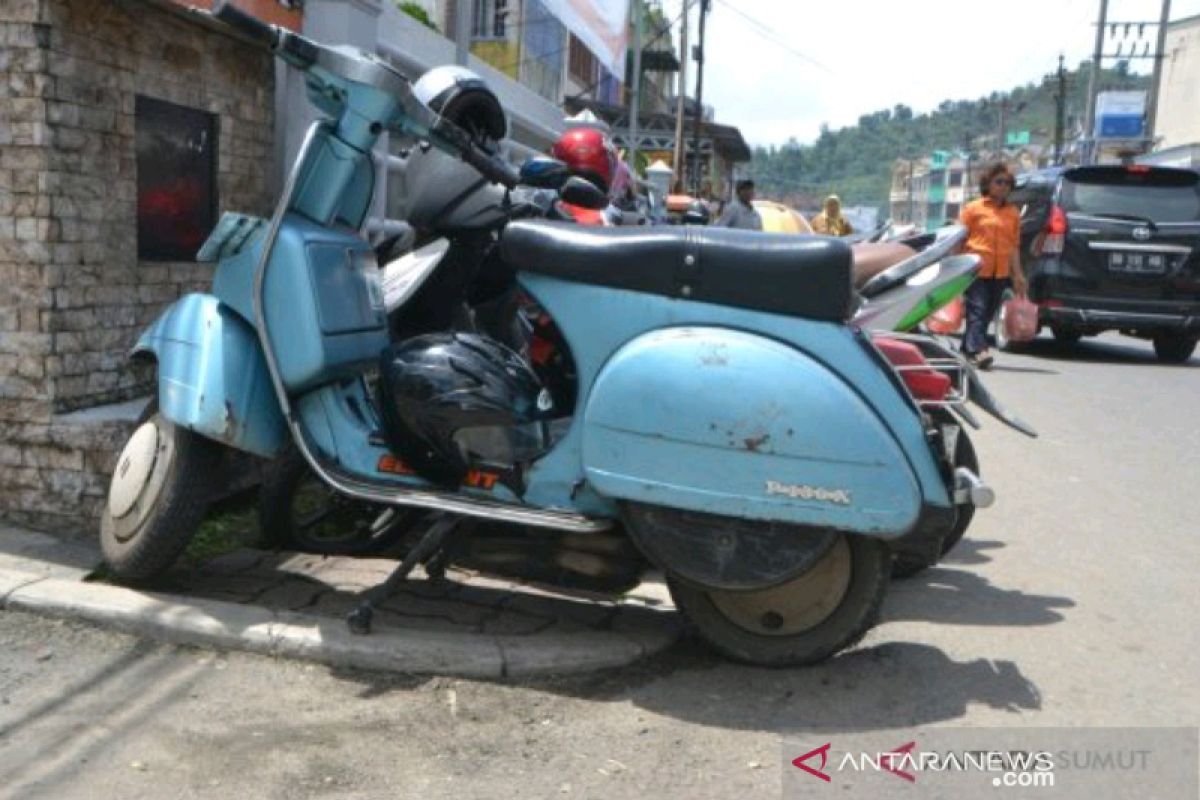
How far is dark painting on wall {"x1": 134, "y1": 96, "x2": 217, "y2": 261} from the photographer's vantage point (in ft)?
16.1

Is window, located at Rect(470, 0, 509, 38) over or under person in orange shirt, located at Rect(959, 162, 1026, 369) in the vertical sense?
over

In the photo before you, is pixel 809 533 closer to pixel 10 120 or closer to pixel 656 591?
pixel 656 591

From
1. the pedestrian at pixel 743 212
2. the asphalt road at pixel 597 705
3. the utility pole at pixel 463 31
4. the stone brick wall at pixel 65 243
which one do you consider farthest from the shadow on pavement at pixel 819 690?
the pedestrian at pixel 743 212

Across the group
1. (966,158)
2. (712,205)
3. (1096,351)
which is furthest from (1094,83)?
(966,158)

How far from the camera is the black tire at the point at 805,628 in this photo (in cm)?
338

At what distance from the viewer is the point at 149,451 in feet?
12.3

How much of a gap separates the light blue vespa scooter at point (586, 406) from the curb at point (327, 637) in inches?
4.9

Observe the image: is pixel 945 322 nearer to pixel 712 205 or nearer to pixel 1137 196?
pixel 1137 196

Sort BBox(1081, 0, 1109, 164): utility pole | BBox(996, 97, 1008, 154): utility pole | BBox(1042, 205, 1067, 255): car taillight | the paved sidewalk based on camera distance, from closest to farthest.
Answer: the paved sidewalk → BBox(1042, 205, 1067, 255): car taillight → BBox(1081, 0, 1109, 164): utility pole → BBox(996, 97, 1008, 154): utility pole

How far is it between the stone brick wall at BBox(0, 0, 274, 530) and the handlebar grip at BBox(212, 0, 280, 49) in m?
1.22

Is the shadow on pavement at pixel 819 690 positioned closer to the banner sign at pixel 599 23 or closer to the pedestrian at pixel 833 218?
the banner sign at pixel 599 23

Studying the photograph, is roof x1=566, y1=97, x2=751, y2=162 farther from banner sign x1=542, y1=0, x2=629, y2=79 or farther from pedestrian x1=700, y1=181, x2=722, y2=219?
banner sign x1=542, y1=0, x2=629, y2=79

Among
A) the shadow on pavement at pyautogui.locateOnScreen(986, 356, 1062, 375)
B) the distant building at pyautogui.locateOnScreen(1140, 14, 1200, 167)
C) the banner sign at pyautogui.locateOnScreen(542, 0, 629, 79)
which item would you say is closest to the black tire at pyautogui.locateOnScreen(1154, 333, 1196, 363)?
the shadow on pavement at pyautogui.locateOnScreen(986, 356, 1062, 375)

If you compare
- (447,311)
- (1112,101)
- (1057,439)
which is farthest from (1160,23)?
(447,311)
